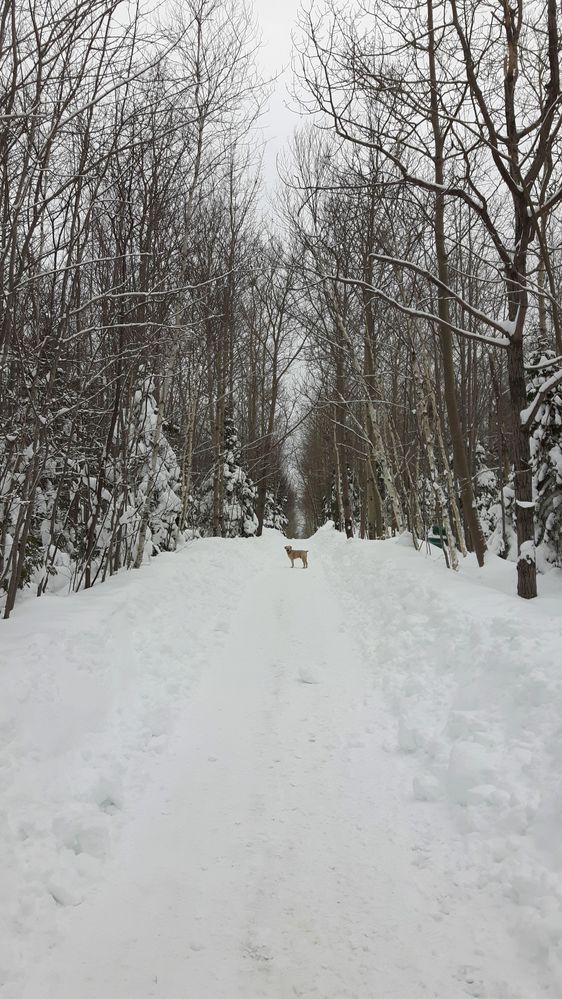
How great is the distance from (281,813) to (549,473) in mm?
6499

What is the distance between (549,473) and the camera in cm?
→ 768

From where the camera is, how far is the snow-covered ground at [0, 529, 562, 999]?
2.16 meters

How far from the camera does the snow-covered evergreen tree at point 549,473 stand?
7457 mm

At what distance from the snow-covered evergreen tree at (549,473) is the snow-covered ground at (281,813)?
185cm

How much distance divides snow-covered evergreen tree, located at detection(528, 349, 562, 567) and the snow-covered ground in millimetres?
1849

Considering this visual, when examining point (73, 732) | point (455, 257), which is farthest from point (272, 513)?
point (73, 732)

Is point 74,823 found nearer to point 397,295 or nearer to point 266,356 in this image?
point 397,295

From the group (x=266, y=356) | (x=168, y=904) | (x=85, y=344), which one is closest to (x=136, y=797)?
(x=168, y=904)

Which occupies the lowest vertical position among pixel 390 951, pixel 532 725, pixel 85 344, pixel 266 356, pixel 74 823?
pixel 390 951

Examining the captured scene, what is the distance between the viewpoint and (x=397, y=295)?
11453 mm

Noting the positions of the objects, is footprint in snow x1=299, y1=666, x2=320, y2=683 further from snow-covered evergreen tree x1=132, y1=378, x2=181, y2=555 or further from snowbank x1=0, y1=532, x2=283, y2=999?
snow-covered evergreen tree x1=132, y1=378, x2=181, y2=555

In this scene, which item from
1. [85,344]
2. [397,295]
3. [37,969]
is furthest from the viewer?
[397,295]

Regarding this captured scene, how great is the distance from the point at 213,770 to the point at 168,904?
1.22 meters

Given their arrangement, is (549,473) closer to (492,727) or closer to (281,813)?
(492,727)
